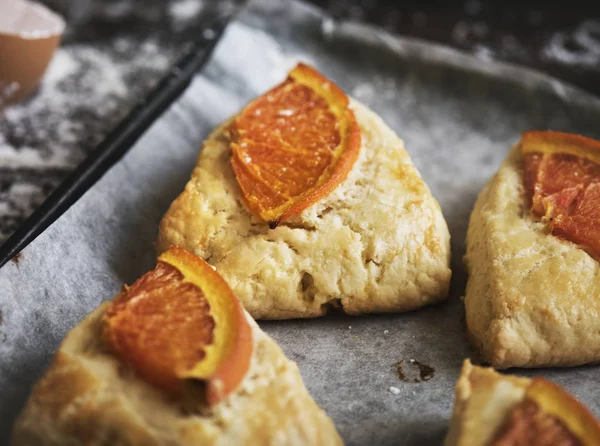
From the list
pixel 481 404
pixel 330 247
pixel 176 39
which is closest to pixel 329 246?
pixel 330 247

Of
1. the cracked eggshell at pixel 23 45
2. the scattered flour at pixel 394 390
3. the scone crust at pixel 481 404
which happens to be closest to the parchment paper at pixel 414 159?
the scattered flour at pixel 394 390

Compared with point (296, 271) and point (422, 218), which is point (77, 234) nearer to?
point (296, 271)

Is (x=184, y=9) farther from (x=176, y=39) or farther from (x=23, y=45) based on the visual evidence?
(x=23, y=45)

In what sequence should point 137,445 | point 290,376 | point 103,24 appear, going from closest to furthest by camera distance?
point 137,445, point 290,376, point 103,24

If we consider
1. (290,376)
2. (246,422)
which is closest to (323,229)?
(290,376)

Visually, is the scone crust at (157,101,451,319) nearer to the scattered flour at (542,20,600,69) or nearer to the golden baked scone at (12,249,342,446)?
the golden baked scone at (12,249,342,446)

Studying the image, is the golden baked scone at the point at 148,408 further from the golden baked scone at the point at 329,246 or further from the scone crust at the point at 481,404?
the golden baked scone at the point at 329,246

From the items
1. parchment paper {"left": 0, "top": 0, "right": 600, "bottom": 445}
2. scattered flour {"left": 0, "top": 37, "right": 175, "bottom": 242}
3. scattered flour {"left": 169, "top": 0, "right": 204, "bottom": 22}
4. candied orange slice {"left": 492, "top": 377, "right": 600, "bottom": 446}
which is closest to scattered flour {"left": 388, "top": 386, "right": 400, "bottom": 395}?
parchment paper {"left": 0, "top": 0, "right": 600, "bottom": 445}

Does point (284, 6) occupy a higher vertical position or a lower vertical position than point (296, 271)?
higher

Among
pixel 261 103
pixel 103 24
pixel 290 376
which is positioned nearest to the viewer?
pixel 290 376
